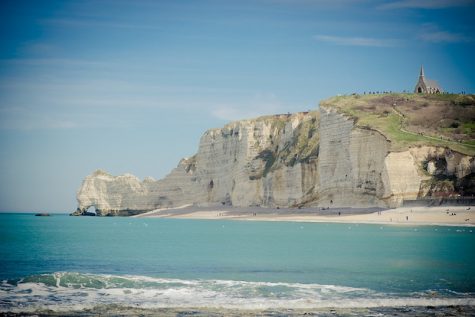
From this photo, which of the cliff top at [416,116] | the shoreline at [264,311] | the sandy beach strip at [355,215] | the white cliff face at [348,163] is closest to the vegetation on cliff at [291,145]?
the white cliff face at [348,163]

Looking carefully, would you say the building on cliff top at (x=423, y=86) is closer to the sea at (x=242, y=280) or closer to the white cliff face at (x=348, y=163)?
the white cliff face at (x=348, y=163)

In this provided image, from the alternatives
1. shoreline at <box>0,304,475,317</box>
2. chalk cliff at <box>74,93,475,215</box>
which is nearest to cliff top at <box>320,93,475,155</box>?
chalk cliff at <box>74,93,475,215</box>

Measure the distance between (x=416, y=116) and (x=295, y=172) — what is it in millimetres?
17024

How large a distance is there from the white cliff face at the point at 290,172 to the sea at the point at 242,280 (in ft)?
104

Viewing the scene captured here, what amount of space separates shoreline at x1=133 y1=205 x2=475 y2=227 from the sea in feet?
70.1

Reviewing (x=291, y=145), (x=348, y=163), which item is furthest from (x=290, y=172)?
(x=348, y=163)

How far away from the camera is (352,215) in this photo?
66750 mm

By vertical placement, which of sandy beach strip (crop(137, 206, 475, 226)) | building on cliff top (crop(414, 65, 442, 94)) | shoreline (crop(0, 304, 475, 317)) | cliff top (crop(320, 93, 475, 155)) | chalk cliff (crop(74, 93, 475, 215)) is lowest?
shoreline (crop(0, 304, 475, 317))

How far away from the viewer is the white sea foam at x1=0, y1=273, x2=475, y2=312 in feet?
55.3

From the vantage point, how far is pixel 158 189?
356 ft

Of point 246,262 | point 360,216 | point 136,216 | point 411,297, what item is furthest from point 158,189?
point 411,297

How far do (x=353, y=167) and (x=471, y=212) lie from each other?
61.7ft

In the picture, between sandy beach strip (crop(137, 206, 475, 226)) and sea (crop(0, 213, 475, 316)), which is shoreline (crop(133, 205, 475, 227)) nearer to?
sandy beach strip (crop(137, 206, 475, 226))

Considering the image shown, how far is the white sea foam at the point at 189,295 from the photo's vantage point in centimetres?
1684
